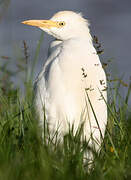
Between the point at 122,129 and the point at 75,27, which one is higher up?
the point at 75,27

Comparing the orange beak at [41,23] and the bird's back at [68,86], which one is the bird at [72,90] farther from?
the orange beak at [41,23]

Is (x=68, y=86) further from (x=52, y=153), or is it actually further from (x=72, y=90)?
(x=52, y=153)

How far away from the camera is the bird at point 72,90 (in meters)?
3.94

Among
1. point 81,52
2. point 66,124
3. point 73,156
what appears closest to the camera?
point 73,156

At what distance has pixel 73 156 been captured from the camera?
9.83 ft

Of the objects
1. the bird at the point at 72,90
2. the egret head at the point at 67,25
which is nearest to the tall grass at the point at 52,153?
the bird at the point at 72,90

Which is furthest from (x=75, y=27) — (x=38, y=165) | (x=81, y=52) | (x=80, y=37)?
(x=38, y=165)

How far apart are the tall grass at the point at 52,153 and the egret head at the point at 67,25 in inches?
27.4

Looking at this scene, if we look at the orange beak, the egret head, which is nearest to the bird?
the egret head

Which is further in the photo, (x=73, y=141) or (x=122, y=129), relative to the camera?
(x=122, y=129)

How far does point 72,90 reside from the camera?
400cm

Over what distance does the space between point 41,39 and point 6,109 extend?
3.07ft

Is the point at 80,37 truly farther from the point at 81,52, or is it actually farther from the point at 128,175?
the point at 128,175

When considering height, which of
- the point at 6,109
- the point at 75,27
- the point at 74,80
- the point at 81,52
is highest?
the point at 75,27
